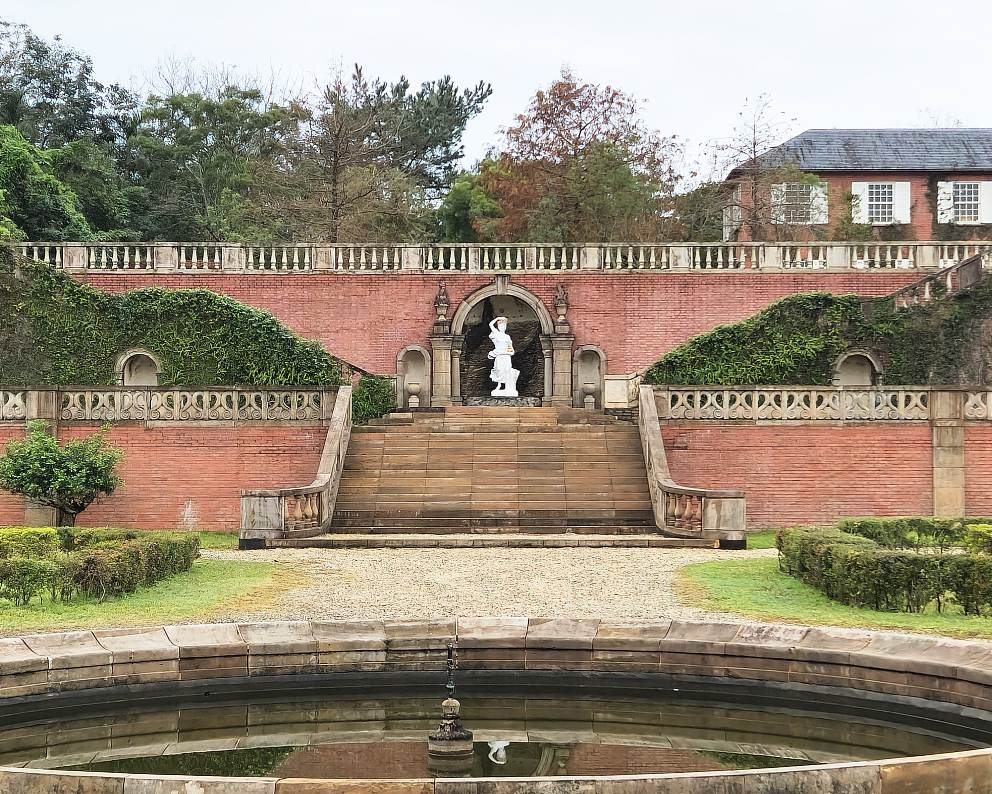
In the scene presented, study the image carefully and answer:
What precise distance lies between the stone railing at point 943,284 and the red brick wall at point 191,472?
13.9 m

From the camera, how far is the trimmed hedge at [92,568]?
434 inches

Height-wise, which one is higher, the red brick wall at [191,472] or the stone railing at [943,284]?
the stone railing at [943,284]

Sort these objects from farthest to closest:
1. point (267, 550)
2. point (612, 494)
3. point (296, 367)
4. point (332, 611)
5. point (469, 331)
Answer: point (469, 331) → point (296, 367) → point (612, 494) → point (267, 550) → point (332, 611)

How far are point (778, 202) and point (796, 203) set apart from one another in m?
0.56

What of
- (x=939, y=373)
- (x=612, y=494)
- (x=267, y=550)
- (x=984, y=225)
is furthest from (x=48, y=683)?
(x=984, y=225)

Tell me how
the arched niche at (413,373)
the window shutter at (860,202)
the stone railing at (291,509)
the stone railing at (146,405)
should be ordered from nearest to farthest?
the stone railing at (291,509)
the stone railing at (146,405)
the arched niche at (413,373)
the window shutter at (860,202)

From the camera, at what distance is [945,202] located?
3716 cm

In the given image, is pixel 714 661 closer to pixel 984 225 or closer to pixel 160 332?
pixel 160 332

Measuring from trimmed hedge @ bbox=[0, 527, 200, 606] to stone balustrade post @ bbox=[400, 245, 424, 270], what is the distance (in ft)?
51.0

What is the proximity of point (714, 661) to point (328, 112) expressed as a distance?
102 feet

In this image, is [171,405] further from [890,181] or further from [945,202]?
[945,202]

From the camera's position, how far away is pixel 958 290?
963 inches

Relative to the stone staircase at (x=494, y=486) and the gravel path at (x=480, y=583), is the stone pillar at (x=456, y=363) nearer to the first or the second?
the stone staircase at (x=494, y=486)

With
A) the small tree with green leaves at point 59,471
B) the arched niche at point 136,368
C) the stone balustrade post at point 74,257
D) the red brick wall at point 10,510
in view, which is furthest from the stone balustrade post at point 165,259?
the small tree with green leaves at point 59,471
